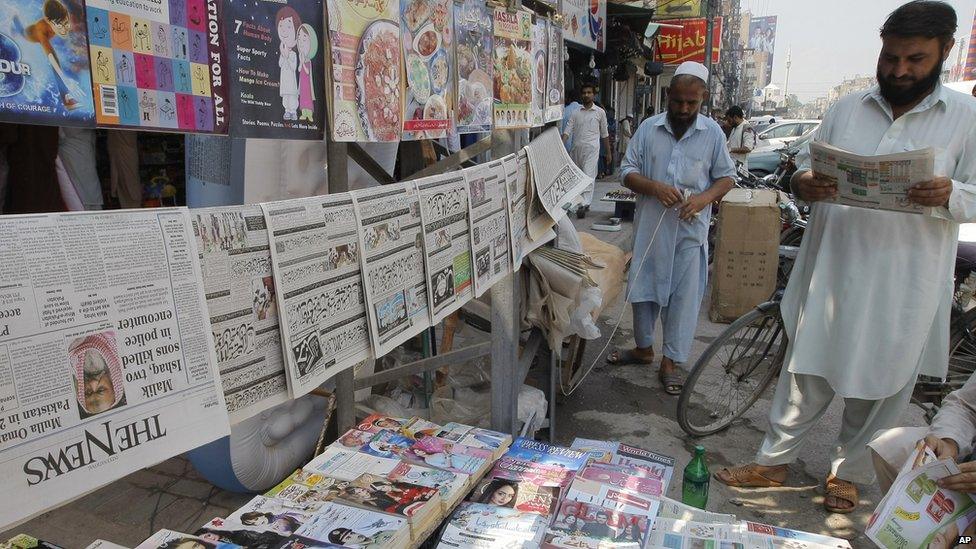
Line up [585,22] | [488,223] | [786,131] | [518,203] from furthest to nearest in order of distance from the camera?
1. [786,131]
2. [585,22]
3. [518,203]
4. [488,223]

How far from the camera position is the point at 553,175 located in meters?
2.54

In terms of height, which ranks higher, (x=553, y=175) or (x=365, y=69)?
(x=365, y=69)

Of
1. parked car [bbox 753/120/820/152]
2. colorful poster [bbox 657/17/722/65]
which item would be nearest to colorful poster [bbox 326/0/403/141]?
colorful poster [bbox 657/17/722/65]

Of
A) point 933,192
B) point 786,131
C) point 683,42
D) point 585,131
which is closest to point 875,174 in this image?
point 933,192

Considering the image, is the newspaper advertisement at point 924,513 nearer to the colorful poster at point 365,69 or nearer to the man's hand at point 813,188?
the man's hand at point 813,188

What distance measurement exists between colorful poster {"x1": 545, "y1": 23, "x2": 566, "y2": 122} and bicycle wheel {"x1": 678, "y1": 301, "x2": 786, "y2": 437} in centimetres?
133

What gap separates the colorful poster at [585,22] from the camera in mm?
7305

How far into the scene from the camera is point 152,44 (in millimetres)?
1001

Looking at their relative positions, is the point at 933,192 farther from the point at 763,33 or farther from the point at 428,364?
the point at 763,33

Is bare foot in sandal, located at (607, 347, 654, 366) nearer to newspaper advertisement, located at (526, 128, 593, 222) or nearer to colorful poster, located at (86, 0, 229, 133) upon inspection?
newspaper advertisement, located at (526, 128, 593, 222)

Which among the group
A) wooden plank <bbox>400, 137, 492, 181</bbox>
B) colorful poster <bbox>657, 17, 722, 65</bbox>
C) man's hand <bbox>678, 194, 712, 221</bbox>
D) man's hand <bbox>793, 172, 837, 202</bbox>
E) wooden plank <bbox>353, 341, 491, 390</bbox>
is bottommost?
wooden plank <bbox>353, 341, 491, 390</bbox>

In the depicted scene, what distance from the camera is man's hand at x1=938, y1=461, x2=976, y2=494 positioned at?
1.66 metres

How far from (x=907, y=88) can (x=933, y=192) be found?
0.42m

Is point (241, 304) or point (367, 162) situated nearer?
point (241, 304)
